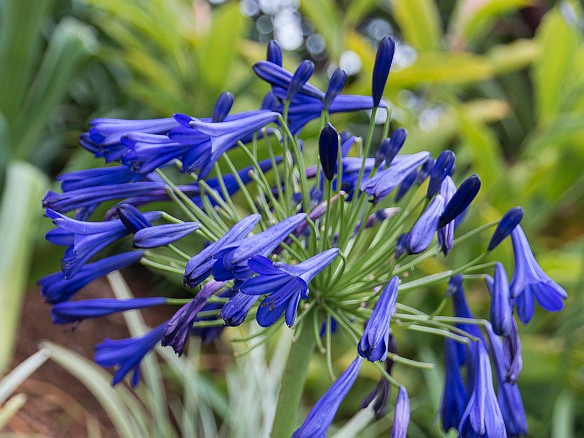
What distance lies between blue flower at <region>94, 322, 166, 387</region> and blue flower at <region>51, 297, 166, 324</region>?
48 millimetres

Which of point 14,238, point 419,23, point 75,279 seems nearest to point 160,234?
point 75,279

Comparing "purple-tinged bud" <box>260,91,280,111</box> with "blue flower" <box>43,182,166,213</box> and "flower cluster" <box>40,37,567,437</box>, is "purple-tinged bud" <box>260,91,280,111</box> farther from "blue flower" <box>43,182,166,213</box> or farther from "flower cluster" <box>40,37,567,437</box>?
"blue flower" <box>43,182,166,213</box>

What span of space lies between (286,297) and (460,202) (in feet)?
0.69

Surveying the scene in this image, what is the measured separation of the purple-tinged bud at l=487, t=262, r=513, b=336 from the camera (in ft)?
2.07

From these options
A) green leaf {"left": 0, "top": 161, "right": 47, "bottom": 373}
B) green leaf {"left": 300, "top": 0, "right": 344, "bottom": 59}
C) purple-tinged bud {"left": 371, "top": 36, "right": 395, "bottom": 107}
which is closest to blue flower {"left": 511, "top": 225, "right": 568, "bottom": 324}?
purple-tinged bud {"left": 371, "top": 36, "right": 395, "bottom": 107}

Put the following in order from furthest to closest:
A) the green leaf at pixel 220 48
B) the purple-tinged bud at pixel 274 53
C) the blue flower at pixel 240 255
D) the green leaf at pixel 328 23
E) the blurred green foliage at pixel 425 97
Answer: the green leaf at pixel 328 23 → the green leaf at pixel 220 48 → the blurred green foliage at pixel 425 97 → the purple-tinged bud at pixel 274 53 → the blue flower at pixel 240 255

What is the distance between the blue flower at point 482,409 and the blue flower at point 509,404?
0.04 metres

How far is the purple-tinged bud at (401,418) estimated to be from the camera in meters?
0.62

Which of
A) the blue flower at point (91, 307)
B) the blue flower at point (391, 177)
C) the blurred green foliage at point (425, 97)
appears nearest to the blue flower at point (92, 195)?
the blue flower at point (91, 307)

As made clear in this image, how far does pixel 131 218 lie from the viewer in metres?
0.64

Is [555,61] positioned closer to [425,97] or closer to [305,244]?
[425,97]

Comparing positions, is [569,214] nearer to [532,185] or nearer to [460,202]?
[532,185]

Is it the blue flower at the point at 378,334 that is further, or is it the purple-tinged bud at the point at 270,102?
the purple-tinged bud at the point at 270,102

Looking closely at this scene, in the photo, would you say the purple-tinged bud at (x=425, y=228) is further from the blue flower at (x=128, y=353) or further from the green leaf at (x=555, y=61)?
the green leaf at (x=555, y=61)
